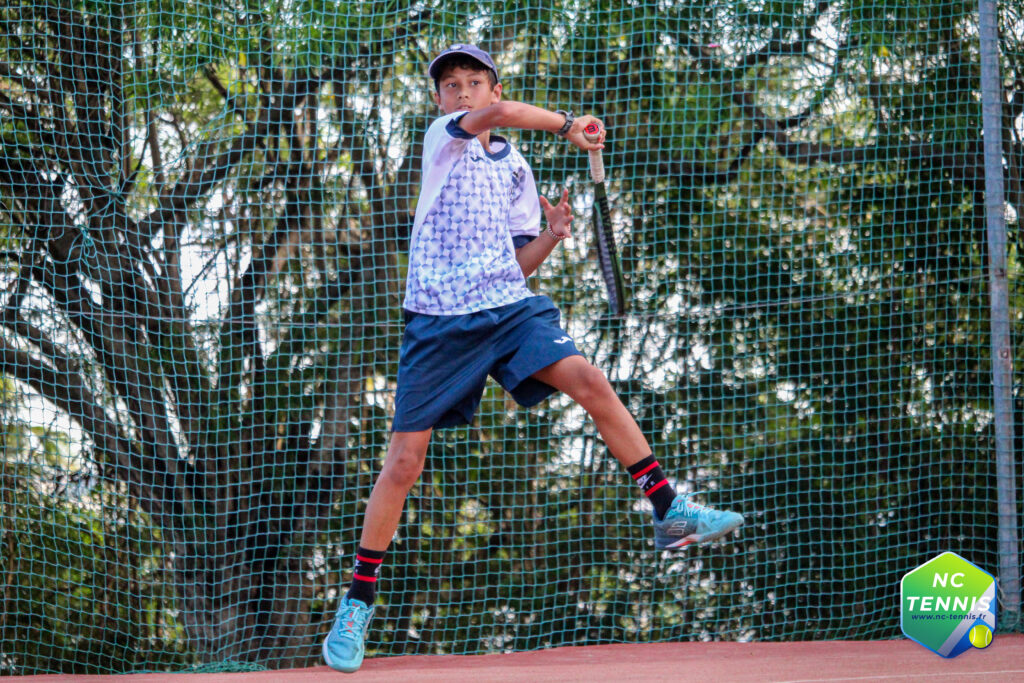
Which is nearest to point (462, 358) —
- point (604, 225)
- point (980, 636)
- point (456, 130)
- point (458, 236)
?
point (458, 236)

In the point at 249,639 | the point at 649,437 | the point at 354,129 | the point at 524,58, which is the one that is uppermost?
the point at 524,58

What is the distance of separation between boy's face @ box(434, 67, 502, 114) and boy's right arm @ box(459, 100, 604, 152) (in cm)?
21

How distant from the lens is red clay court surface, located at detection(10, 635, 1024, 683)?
3316 mm

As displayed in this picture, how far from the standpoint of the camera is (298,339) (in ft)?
16.8

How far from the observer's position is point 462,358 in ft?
8.42

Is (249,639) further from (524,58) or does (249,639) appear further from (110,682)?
(524,58)

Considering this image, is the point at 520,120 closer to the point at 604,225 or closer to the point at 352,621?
the point at 604,225

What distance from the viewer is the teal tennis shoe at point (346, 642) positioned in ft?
8.43

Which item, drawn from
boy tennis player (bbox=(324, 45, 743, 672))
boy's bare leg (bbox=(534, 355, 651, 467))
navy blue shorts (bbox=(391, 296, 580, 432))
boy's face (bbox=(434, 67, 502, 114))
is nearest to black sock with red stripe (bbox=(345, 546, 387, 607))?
boy tennis player (bbox=(324, 45, 743, 672))

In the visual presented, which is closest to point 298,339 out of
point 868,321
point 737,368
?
point 737,368

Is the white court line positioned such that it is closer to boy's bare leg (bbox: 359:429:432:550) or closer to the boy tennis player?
the boy tennis player

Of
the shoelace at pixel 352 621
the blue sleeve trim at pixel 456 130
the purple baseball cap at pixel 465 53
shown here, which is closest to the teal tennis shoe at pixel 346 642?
the shoelace at pixel 352 621

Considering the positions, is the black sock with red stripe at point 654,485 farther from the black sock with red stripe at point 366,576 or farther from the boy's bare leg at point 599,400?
the black sock with red stripe at point 366,576

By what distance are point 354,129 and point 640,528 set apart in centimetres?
271
